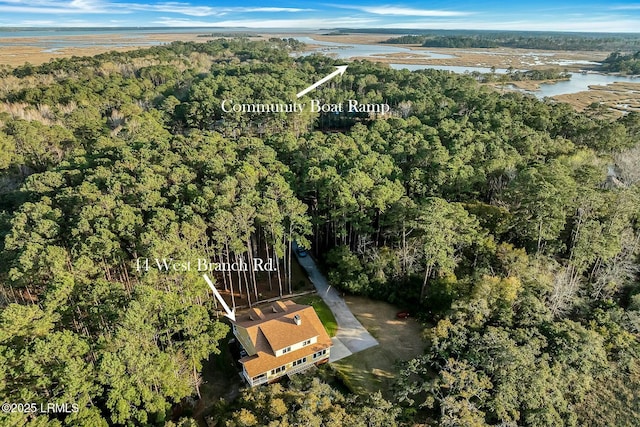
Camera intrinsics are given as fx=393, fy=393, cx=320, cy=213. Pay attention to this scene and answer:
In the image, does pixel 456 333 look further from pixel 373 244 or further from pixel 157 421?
pixel 157 421

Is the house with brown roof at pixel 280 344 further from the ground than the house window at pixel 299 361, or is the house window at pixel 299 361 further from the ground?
the house with brown roof at pixel 280 344

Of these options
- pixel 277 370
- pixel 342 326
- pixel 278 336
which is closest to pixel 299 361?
pixel 277 370

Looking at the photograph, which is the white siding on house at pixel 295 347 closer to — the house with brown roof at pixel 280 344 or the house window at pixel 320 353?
the house with brown roof at pixel 280 344

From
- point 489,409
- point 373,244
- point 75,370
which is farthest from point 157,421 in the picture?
point 373,244

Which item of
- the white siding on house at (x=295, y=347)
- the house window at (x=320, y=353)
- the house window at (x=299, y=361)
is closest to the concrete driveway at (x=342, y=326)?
the house window at (x=320, y=353)

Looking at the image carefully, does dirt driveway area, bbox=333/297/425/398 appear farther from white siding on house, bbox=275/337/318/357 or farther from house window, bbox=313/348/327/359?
white siding on house, bbox=275/337/318/357

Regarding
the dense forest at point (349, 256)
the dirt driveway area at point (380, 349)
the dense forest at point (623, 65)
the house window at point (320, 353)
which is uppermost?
the dense forest at point (623, 65)

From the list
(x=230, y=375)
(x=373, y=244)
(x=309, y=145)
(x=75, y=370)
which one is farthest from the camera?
(x=309, y=145)
